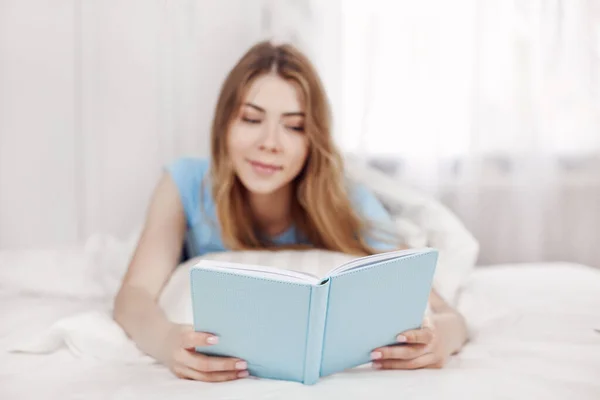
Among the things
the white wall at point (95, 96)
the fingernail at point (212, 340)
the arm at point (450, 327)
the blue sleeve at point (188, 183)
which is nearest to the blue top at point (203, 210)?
the blue sleeve at point (188, 183)

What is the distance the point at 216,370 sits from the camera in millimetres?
691

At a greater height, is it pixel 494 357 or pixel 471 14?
pixel 471 14

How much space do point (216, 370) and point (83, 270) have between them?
22.7 inches

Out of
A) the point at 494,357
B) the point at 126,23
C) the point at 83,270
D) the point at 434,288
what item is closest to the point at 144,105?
the point at 126,23

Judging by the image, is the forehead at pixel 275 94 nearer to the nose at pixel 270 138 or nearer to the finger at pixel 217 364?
the nose at pixel 270 138

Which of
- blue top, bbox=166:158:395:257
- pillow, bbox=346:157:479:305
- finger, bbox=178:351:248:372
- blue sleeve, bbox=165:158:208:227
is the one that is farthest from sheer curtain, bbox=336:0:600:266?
finger, bbox=178:351:248:372

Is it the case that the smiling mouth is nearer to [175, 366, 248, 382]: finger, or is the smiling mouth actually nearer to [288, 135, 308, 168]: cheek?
[288, 135, 308, 168]: cheek

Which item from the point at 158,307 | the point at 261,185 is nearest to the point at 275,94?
the point at 261,185

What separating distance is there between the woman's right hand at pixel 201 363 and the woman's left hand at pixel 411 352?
159mm

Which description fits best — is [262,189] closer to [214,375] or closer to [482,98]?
[214,375]

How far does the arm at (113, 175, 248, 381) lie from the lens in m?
0.70

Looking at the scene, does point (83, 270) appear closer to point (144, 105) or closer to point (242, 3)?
point (144, 105)

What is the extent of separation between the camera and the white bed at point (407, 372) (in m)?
0.67

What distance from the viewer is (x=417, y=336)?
0.74 m
